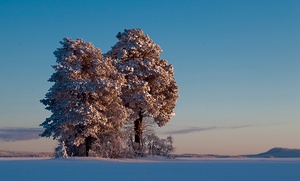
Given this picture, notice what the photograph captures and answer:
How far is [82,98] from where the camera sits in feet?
90.8

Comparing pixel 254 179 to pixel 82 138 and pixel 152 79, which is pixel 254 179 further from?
pixel 152 79

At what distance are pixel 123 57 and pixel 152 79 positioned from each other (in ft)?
8.15

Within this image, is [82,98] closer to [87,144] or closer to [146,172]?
[87,144]

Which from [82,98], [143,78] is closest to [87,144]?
[82,98]

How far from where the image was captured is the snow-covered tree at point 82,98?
2659 cm

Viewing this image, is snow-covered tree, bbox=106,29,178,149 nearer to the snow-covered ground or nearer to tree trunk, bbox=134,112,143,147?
tree trunk, bbox=134,112,143,147

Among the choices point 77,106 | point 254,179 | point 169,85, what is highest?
point 169,85

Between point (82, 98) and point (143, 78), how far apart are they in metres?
5.09

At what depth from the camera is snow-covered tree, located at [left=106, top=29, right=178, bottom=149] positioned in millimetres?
30250

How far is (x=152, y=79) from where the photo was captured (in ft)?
103

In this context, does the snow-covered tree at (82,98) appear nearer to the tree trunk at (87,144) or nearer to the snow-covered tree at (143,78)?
the tree trunk at (87,144)

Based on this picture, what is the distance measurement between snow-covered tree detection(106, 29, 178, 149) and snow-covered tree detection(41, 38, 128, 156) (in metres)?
1.40

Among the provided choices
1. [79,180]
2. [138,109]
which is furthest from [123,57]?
[79,180]

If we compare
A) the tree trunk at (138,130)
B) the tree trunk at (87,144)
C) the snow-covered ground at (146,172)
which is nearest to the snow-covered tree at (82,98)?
the tree trunk at (87,144)
